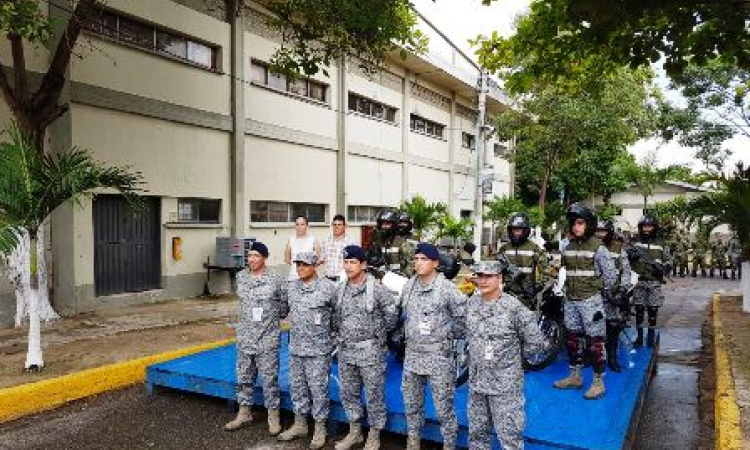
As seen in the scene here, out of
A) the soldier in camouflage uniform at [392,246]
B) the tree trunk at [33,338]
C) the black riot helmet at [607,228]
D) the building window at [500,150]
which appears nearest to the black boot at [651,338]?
the black riot helmet at [607,228]

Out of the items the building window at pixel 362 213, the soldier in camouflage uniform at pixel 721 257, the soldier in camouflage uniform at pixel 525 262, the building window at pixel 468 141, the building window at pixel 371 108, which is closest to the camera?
the soldier in camouflage uniform at pixel 525 262

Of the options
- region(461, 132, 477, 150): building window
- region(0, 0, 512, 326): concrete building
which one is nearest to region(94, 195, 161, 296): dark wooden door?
region(0, 0, 512, 326): concrete building

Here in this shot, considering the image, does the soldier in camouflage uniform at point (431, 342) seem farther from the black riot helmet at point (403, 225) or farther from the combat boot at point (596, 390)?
the black riot helmet at point (403, 225)

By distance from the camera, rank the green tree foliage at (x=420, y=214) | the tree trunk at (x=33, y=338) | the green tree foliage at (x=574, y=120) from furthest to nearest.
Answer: the green tree foliage at (x=574, y=120)
the green tree foliage at (x=420, y=214)
the tree trunk at (x=33, y=338)

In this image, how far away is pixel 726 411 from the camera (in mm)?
5500

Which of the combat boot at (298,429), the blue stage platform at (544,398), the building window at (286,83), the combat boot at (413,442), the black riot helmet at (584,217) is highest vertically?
the building window at (286,83)

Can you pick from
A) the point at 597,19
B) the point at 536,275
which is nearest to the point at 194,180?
the point at 536,275

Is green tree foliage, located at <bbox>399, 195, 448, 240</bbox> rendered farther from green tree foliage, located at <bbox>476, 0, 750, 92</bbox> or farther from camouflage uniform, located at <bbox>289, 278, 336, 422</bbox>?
camouflage uniform, located at <bbox>289, 278, 336, 422</bbox>

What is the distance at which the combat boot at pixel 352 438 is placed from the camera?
16.8 ft

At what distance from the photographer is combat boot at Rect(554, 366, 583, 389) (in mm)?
6176

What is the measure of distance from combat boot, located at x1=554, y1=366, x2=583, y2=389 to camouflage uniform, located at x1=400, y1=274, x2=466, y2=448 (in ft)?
6.40

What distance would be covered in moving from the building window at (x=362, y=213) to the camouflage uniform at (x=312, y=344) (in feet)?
46.7

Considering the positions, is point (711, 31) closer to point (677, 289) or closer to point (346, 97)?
point (346, 97)

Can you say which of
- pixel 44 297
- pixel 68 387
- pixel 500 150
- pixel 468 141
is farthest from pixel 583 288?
pixel 500 150
